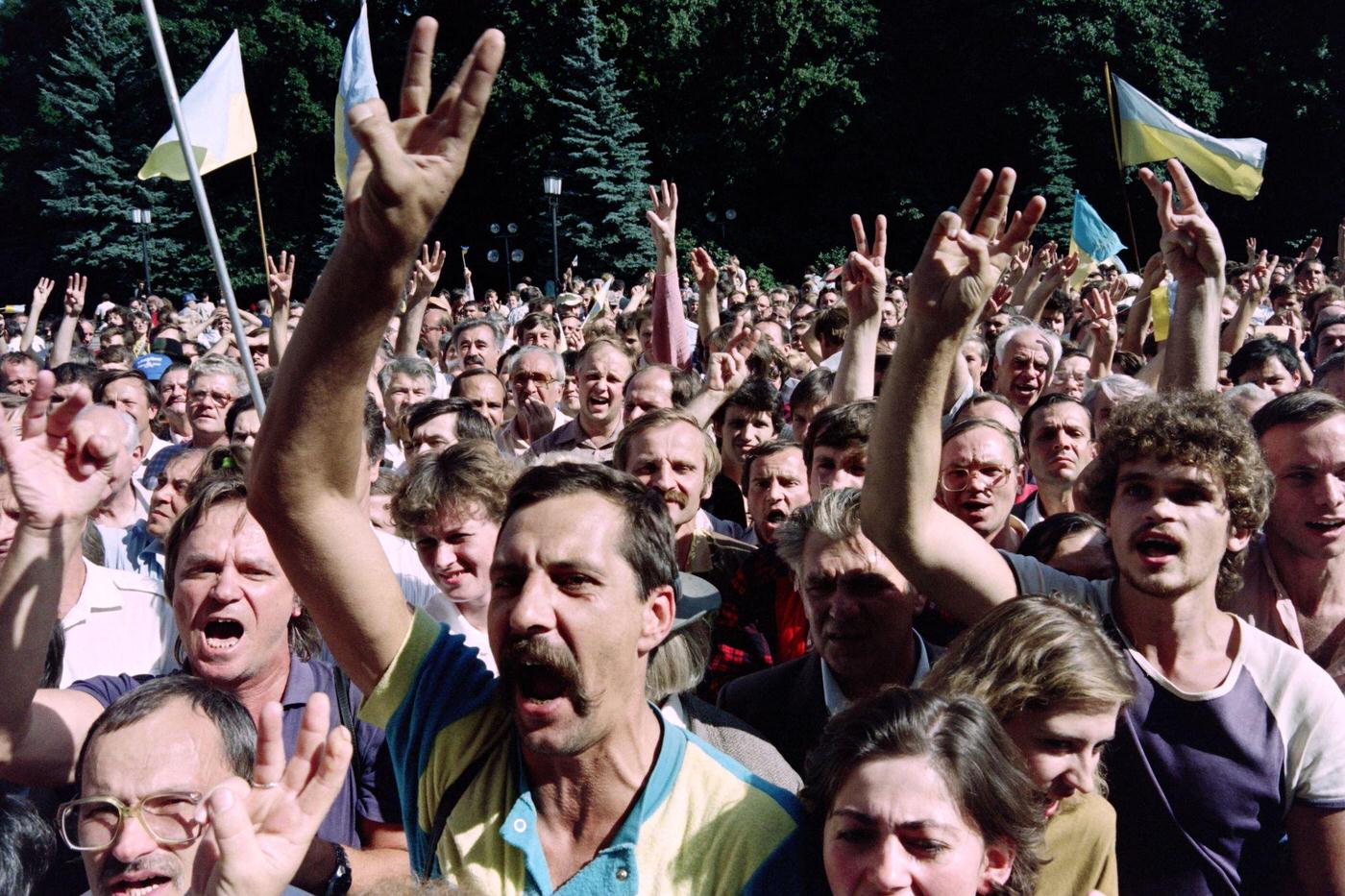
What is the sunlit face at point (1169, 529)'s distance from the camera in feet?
8.61

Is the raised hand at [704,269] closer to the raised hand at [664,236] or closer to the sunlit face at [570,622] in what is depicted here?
the raised hand at [664,236]

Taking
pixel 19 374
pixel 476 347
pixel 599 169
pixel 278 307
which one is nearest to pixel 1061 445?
pixel 476 347

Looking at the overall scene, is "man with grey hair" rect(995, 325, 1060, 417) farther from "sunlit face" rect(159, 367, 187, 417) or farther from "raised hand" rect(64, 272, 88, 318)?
"raised hand" rect(64, 272, 88, 318)

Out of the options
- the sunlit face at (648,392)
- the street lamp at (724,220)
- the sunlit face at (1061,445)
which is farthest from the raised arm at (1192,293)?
the street lamp at (724,220)

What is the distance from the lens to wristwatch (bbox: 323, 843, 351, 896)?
2.46 m

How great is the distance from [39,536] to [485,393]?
3.97 metres

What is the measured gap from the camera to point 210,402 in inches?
255

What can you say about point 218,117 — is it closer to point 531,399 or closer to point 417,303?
point 417,303

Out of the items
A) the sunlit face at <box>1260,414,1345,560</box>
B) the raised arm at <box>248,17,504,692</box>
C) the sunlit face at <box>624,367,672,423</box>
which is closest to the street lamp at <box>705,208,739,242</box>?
the sunlit face at <box>624,367,672,423</box>

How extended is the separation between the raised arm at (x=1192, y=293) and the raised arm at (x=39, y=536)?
2872mm

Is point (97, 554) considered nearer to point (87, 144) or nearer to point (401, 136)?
point (401, 136)

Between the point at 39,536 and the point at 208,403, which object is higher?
the point at 39,536

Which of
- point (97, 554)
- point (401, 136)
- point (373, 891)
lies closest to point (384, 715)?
point (373, 891)

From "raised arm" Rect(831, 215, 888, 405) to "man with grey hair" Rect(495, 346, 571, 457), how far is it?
2.16 meters
